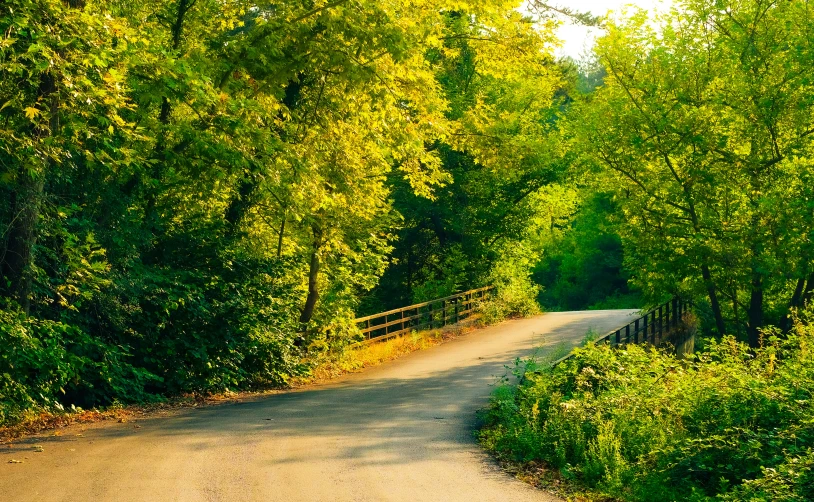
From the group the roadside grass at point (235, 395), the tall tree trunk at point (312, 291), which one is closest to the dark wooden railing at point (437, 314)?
the roadside grass at point (235, 395)

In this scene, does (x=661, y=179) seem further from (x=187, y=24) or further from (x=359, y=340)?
(x=187, y=24)

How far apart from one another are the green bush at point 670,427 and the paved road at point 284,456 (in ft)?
3.07

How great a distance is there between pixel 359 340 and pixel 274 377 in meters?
6.54

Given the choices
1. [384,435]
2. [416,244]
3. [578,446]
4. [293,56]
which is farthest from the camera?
[416,244]

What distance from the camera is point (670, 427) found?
34.6 feet

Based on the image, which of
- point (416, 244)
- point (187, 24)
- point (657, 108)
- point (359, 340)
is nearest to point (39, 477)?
point (187, 24)

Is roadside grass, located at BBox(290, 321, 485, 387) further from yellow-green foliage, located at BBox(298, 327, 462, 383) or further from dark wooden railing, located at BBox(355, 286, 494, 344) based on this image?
dark wooden railing, located at BBox(355, 286, 494, 344)

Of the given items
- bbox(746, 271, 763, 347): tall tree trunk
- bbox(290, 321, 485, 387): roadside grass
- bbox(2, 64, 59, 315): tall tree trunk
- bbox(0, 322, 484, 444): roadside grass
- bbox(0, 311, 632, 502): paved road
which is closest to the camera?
bbox(0, 311, 632, 502): paved road

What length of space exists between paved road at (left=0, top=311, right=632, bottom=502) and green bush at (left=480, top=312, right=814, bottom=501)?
94 centimetres

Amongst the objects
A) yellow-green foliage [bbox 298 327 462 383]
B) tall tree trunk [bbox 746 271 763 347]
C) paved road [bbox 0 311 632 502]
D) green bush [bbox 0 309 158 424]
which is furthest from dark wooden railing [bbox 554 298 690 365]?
green bush [bbox 0 309 158 424]

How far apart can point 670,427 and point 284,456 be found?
494 centimetres

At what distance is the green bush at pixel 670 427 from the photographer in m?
9.02

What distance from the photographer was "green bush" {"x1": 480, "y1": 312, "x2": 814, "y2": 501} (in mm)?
9016

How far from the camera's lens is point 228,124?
45.0 feet
